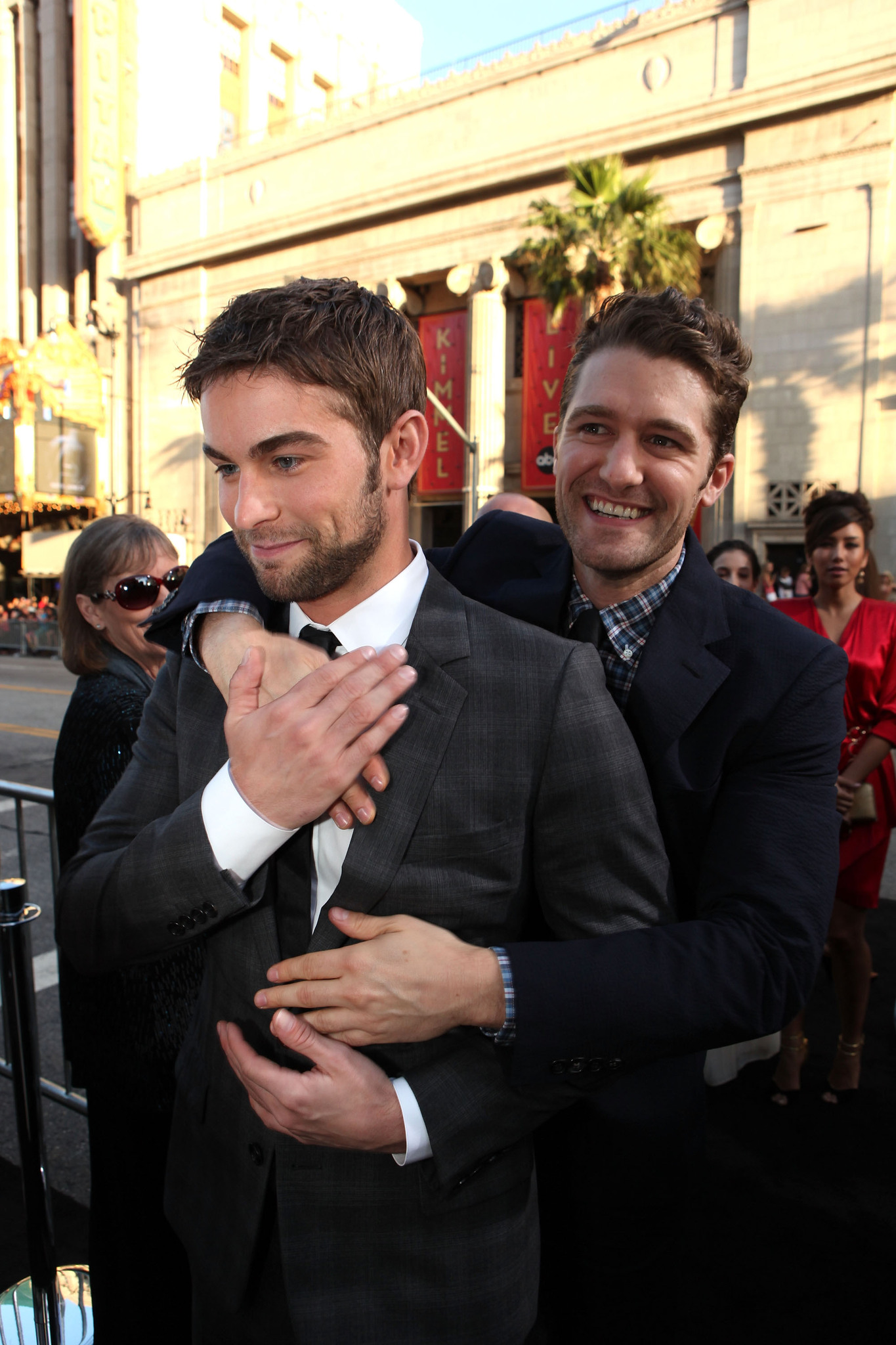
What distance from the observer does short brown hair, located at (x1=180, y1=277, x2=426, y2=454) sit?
4.60 ft

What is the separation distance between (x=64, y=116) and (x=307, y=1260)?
49718 millimetres

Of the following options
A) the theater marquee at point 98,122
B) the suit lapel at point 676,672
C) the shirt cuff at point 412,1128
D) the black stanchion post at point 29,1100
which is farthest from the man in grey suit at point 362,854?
the theater marquee at point 98,122

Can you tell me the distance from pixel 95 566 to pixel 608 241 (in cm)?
1938

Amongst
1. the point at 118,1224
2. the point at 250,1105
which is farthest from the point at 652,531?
the point at 118,1224

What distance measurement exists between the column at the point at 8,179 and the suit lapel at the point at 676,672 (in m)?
45.5

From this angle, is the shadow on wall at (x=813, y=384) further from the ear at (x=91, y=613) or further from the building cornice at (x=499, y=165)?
the ear at (x=91, y=613)

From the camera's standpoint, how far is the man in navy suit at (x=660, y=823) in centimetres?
134

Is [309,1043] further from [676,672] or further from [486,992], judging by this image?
[676,672]

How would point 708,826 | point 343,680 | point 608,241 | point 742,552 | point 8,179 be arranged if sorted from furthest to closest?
point 8,179, point 608,241, point 742,552, point 708,826, point 343,680

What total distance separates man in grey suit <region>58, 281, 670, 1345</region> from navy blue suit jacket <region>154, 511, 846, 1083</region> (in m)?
0.10

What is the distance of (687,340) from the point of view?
1766mm

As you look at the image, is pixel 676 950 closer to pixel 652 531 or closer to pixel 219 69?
pixel 652 531

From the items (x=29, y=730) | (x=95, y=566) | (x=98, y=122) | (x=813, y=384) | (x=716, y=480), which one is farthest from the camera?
(x=98, y=122)

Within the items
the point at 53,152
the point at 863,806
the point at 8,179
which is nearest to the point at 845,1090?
the point at 863,806
